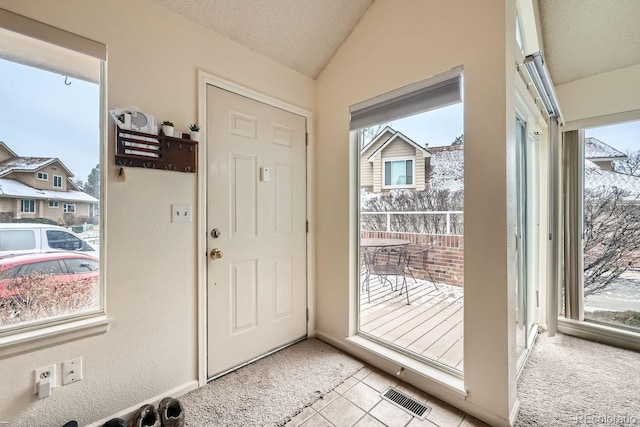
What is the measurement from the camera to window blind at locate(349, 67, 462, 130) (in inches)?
63.5

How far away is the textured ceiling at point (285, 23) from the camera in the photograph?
5.73 feet

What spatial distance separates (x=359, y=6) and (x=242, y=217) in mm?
1928

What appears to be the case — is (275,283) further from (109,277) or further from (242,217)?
(109,277)

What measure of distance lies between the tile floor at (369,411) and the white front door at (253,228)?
2.40 feet

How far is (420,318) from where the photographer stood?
2.67m

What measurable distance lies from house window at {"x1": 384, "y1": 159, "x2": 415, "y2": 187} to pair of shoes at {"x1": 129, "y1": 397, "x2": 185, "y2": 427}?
2.42m

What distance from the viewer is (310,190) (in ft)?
8.14

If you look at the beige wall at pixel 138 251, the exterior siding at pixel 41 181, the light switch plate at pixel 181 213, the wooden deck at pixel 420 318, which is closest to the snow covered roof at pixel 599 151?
the wooden deck at pixel 420 318

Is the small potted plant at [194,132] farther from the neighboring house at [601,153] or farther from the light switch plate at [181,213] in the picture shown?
the neighboring house at [601,153]

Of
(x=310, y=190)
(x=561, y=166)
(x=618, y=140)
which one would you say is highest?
(x=618, y=140)

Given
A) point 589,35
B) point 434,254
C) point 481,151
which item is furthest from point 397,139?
point 589,35

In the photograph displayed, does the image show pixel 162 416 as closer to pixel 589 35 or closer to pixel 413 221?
pixel 413 221

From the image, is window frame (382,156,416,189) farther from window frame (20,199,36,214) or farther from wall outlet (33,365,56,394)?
wall outlet (33,365,56,394)

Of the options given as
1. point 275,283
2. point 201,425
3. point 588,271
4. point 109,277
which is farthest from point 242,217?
point 588,271
